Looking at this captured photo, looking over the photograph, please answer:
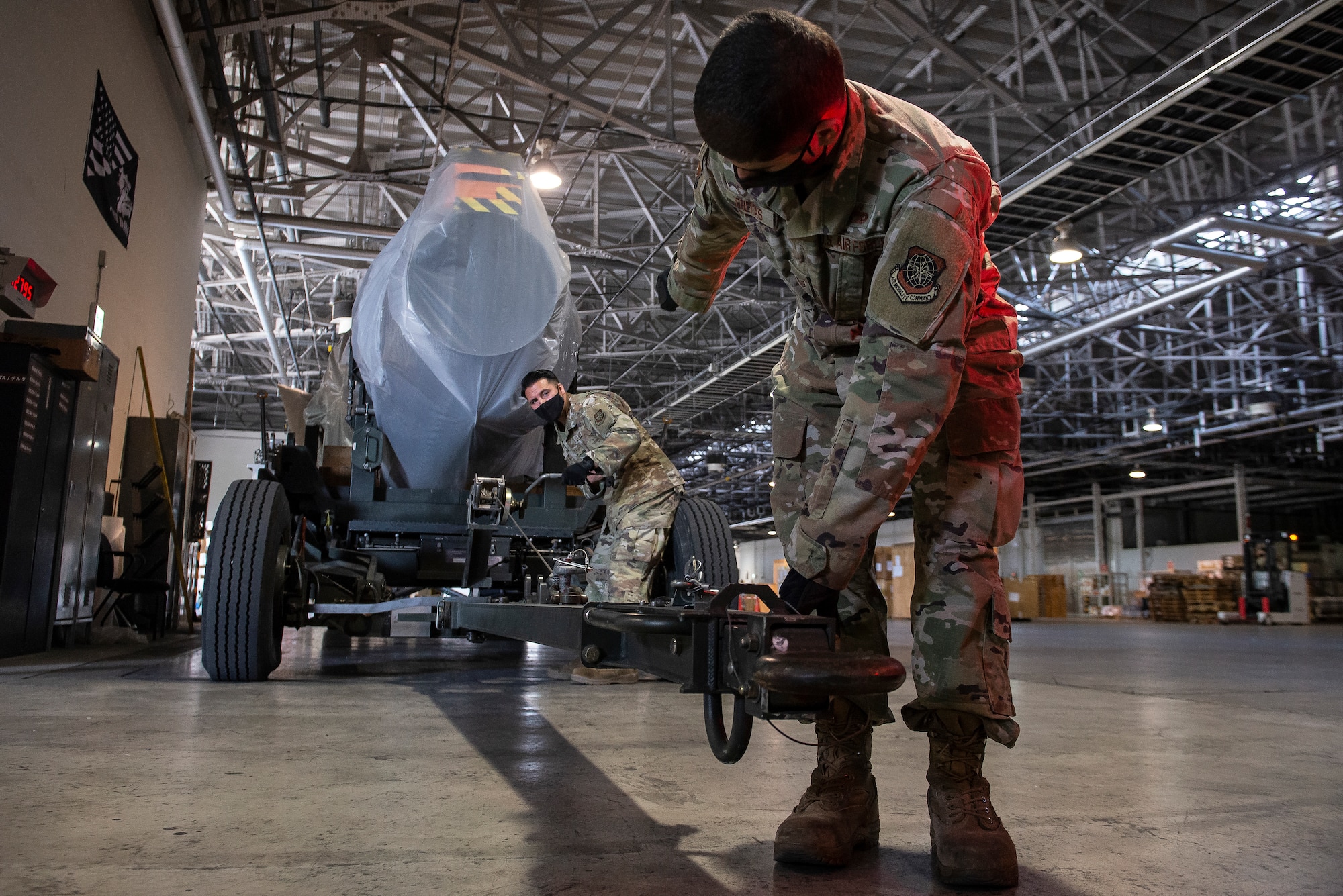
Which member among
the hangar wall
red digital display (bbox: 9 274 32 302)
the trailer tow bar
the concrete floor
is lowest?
the concrete floor

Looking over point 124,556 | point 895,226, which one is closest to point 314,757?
point 895,226

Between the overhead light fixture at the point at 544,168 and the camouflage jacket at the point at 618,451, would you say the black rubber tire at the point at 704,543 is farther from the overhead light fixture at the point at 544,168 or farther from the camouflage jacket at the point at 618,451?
the overhead light fixture at the point at 544,168

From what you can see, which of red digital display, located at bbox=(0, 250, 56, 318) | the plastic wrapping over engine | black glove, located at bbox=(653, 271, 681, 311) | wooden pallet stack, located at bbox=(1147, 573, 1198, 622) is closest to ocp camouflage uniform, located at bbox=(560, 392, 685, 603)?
the plastic wrapping over engine

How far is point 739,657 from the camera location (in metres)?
1.38

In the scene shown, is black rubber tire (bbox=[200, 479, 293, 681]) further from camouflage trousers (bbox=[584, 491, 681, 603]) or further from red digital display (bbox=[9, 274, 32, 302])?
red digital display (bbox=[9, 274, 32, 302])

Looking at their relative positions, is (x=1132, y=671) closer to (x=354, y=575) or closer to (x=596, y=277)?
(x=354, y=575)

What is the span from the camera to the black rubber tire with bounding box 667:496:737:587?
4.64 m

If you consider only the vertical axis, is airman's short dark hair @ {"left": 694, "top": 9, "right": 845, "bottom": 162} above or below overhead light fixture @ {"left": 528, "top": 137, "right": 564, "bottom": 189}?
below

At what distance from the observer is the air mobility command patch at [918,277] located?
1526mm

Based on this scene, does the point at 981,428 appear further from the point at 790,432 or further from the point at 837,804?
the point at 837,804

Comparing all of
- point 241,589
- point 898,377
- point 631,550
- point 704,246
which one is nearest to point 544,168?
point 631,550

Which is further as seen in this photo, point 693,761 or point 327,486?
point 327,486

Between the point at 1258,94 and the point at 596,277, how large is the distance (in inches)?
405

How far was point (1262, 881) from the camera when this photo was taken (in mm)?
1529
